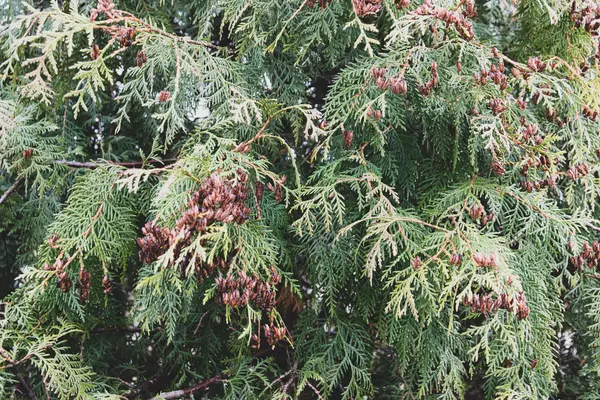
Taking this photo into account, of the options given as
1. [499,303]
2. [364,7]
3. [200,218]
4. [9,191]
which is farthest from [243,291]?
[9,191]

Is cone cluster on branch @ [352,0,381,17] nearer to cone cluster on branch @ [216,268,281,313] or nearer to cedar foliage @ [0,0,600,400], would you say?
cedar foliage @ [0,0,600,400]

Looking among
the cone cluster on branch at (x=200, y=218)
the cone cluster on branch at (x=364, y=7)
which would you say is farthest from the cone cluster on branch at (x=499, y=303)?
the cone cluster on branch at (x=364, y=7)

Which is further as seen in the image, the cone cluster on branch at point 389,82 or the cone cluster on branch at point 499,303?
the cone cluster on branch at point 389,82

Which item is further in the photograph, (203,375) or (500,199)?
(203,375)

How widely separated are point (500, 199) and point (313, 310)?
0.75 metres

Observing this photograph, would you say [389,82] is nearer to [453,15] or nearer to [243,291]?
[453,15]

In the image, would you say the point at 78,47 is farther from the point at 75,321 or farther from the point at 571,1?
the point at 571,1

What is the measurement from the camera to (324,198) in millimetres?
1915

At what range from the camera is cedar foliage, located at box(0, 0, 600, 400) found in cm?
177

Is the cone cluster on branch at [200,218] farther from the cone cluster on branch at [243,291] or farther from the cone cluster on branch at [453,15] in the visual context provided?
the cone cluster on branch at [453,15]

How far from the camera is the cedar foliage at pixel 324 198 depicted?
1769 millimetres

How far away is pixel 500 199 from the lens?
6.60ft

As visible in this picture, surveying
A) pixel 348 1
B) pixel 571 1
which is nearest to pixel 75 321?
pixel 348 1

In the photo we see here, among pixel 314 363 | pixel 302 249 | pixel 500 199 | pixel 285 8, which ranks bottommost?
pixel 314 363
